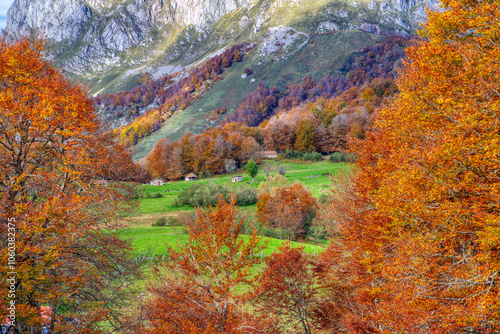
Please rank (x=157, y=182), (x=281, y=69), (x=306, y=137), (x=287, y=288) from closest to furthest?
(x=287, y=288), (x=157, y=182), (x=306, y=137), (x=281, y=69)

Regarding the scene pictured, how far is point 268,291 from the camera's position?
1430 cm

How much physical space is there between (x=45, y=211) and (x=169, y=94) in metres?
184

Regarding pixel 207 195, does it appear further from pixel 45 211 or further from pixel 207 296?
pixel 45 211

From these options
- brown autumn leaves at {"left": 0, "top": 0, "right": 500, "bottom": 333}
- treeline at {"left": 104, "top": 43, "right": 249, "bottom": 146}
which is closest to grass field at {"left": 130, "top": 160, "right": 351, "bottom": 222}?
brown autumn leaves at {"left": 0, "top": 0, "right": 500, "bottom": 333}

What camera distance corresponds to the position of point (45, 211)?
26.2 ft

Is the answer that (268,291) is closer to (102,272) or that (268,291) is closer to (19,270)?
(102,272)

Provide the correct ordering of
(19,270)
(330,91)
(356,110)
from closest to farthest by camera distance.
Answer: (19,270), (356,110), (330,91)

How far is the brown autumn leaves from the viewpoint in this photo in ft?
21.6

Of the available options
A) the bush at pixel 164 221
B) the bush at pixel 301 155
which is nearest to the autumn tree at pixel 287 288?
the bush at pixel 164 221

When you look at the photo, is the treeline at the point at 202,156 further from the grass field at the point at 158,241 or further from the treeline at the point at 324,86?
the treeline at the point at 324,86

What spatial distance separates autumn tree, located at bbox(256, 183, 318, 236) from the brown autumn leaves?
19723 mm

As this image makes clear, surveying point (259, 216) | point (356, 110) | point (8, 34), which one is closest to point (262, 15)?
point (356, 110)

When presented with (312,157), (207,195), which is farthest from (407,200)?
(312,157)

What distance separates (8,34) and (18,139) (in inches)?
185
